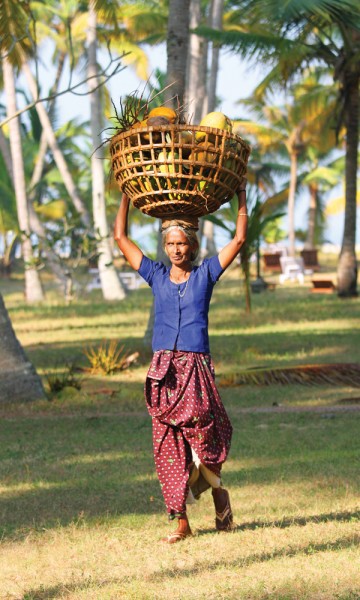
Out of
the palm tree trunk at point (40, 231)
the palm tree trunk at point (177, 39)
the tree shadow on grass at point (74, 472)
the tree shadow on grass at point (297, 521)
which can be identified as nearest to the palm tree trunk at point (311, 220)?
the palm tree trunk at point (40, 231)

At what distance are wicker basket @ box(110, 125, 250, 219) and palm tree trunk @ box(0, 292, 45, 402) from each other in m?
6.23

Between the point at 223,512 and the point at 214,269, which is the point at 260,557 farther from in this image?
the point at 214,269

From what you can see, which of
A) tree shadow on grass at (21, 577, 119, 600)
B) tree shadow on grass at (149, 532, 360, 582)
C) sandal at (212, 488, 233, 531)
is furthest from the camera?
sandal at (212, 488, 233, 531)

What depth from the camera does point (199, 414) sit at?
6059mm

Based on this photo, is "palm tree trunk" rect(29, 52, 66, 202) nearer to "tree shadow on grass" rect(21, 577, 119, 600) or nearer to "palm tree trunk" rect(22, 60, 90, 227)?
"palm tree trunk" rect(22, 60, 90, 227)

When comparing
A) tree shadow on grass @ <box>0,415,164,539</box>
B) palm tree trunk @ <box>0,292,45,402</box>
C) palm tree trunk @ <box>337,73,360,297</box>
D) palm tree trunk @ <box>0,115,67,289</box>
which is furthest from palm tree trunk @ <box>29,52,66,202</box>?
tree shadow on grass @ <box>0,415,164,539</box>

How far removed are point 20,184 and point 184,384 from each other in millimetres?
23468

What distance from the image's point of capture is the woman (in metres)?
6.10

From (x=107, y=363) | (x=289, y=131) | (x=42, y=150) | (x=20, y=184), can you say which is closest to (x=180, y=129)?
(x=107, y=363)

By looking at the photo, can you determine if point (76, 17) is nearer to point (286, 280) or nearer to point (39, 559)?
point (286, 280)

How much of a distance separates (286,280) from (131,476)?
1036 inches

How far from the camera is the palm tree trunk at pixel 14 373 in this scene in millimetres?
11906

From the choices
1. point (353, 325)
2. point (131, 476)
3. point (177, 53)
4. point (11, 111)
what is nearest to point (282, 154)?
point (11, 111)

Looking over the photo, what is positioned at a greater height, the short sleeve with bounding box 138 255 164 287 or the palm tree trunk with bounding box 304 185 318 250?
the palm tree trunk with bounding box 304 185 318 250
